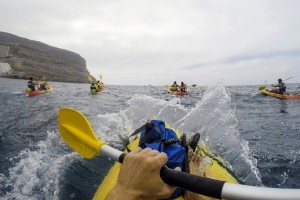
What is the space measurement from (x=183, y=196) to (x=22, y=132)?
6.63 meters

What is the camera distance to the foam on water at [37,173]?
170 inches

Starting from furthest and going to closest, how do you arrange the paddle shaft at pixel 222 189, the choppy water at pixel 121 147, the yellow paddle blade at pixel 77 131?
1. the choppy water at pixel 121 147
2. the yellow paddle blade at pixel 77 131
3. the paddle shaft at pixel 222 189

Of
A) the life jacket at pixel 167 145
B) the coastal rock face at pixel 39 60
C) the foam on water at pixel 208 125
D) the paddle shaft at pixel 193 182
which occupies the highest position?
the coastal rock face at pixel 39 60

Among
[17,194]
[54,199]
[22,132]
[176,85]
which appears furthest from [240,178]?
[176,85]

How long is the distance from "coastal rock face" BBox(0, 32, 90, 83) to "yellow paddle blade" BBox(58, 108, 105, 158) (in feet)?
268

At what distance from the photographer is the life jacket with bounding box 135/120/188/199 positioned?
9.26 ft

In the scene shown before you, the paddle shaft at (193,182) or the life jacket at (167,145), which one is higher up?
the paddle shaft at (193,182)

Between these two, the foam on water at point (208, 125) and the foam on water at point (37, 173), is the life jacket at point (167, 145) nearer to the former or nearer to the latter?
the foam on water at point (37, 173)

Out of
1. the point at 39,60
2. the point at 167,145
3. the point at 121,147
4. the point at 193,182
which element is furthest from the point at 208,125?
the point at 39,60

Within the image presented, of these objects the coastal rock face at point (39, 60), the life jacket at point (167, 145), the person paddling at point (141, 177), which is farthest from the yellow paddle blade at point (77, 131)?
the coastal rock face at point (39, 60)

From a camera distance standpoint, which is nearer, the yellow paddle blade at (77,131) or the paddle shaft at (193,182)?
the paddle shaft at (193,182)

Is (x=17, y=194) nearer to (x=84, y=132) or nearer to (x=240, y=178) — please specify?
(x=84, y=132)

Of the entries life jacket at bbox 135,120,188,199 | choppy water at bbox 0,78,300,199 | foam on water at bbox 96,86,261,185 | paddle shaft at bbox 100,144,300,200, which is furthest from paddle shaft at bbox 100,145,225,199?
foam on water at bbox 96,86,261,185

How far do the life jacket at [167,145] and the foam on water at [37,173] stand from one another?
6.27 feet
